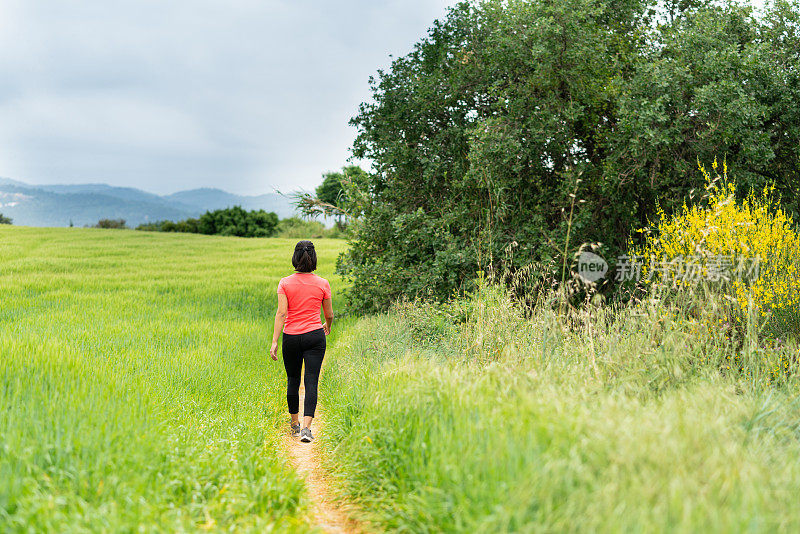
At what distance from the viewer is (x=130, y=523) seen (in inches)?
127

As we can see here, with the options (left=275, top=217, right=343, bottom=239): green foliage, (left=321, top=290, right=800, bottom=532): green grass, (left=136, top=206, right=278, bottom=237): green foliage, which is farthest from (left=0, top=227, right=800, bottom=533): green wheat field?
(left=136, top=206, right=278, bottom=237): green foliage

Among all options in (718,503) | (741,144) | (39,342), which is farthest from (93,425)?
(741,144)

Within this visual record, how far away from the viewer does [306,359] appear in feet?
21.6

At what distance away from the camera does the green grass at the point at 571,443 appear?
2709mm

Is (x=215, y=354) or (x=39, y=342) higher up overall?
(x=39, y=342)

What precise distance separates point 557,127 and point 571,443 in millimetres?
9288

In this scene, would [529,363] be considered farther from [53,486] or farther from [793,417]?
[53,486]

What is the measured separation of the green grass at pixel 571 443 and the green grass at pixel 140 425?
0.91 meters

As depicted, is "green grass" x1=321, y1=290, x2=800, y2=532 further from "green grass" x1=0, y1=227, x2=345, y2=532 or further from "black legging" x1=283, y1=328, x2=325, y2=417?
"green grass" x1=0, y1=227, x2=345, y2=532

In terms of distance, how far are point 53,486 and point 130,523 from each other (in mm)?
723

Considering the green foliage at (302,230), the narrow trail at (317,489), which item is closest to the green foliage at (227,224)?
the green foliage at (302,230)

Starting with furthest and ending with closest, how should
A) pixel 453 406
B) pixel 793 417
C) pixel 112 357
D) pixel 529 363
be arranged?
1. pixel 112 357
2. pixel 529 363
3. pixel 793 417
4. pixel 453 406

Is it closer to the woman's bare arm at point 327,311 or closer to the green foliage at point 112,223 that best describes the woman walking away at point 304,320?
the woman's bare arm at point 327,311

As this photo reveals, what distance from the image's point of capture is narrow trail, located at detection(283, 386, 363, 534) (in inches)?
163
